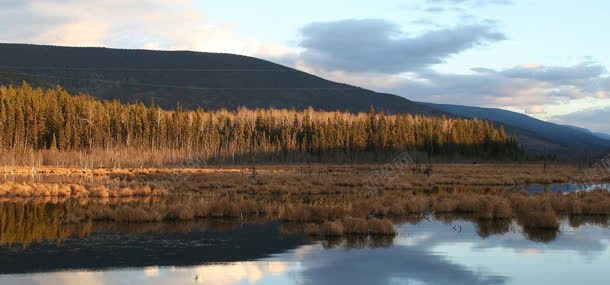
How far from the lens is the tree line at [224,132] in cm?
9206

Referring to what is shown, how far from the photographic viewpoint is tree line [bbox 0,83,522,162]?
92.1 metres

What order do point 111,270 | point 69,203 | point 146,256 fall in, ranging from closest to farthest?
1. point 111,270
2. point 146,256
3. point 69,203

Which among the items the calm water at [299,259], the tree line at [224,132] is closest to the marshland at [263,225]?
the calm water at [299,259]

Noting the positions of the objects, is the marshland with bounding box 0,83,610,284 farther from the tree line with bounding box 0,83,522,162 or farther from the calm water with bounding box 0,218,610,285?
the tree line with bounding box 0,83,522,162

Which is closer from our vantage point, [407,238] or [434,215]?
[407,238]

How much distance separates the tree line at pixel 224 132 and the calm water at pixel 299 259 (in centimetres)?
6853

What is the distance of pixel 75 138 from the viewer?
93.7 metres

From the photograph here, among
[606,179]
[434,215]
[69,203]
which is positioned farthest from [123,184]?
[606,179]

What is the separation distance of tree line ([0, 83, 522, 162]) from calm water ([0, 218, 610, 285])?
225ft

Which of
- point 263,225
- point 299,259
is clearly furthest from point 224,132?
point 299,259

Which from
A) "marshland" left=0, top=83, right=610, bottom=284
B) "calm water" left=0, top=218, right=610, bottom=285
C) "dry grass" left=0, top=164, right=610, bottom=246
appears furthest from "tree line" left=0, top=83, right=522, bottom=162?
"calm water" left=0, top=218, right=610, bottom=285

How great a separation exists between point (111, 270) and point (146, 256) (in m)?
2.19

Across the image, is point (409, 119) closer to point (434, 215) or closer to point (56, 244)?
point (434, 215)

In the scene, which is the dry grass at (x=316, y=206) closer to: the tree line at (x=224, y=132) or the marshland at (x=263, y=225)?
the marshland at (x=263, y=225)
